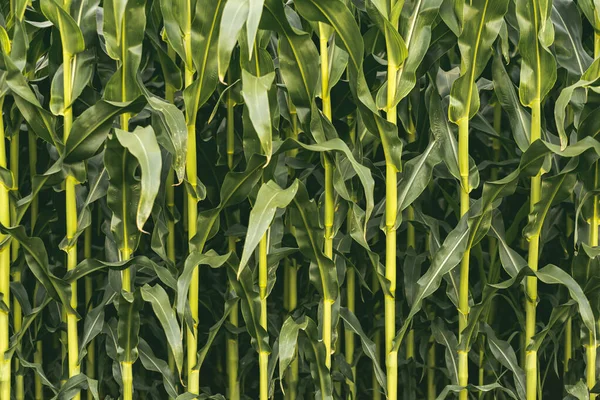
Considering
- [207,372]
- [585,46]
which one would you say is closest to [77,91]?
[207,372]

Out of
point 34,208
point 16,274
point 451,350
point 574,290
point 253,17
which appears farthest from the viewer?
point 34,208

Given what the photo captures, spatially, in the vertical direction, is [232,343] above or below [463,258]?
below

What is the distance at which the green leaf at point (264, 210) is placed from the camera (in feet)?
4.18

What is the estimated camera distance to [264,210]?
1312mm

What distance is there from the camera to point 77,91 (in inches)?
60.2

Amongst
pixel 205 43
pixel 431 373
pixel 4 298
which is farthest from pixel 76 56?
pixel 431 373

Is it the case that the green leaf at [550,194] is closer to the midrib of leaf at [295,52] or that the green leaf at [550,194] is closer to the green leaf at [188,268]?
the midrib of leaf at [295,52]

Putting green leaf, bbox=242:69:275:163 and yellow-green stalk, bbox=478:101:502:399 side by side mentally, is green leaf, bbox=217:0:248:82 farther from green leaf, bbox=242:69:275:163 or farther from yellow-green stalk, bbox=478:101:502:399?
yellow-green stalk, bbox=478:101:502:399

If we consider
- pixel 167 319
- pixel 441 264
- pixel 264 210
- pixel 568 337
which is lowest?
pixel 568 337

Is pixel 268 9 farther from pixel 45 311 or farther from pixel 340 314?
pixel 45 311

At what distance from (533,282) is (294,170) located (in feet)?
2.20

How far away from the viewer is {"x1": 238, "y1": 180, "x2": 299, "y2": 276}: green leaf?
1.27 metres

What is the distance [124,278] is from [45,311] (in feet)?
1.65

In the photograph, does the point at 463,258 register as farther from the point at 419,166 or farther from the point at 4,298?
the point at 4,298
